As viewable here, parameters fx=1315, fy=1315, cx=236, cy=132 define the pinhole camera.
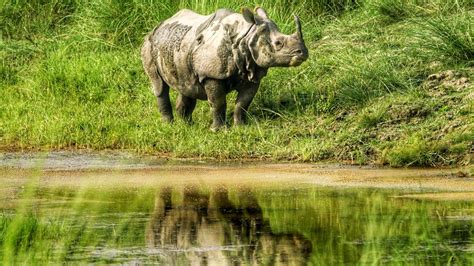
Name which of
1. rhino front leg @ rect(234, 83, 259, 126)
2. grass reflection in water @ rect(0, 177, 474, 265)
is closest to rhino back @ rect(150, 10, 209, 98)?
rhino front leg @ rect(234, 83, 259, 126)

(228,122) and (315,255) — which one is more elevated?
(315,255)

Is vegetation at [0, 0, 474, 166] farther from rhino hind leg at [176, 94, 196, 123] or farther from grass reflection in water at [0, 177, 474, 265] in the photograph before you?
grass reflection in water at [0, 177, 474, 265]

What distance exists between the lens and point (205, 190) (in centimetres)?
1053

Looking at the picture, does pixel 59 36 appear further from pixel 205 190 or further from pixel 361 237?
pixel 361 237

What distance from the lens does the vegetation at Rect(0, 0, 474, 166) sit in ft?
41.9

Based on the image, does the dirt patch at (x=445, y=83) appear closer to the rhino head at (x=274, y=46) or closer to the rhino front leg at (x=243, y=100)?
the rhino head at (x=274, y=46)

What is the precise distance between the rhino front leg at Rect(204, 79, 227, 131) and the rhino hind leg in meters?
0.78

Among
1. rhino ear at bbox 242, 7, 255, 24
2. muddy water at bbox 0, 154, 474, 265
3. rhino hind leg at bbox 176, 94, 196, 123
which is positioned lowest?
rhino hind leg at bbox 176, 94, 196, 123

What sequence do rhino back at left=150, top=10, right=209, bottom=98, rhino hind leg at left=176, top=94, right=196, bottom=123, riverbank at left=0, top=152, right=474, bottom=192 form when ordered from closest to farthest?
riverbank at left=0, top=152, right=474, bottom=192
rhino back at left=150, top=10, right=209, bottom=98
rhino hind leg at left=176, top=94, right=196, bottom=123

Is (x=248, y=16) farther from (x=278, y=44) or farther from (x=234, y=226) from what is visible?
(x=234, y=226)

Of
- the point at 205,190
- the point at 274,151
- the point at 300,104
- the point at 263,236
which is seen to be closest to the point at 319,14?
the point at 300,104

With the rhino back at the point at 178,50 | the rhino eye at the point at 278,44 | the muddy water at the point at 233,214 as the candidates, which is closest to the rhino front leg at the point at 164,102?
the rhino back at the point at 178,50

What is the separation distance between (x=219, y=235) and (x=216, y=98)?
229 inches

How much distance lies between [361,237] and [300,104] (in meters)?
6.61
